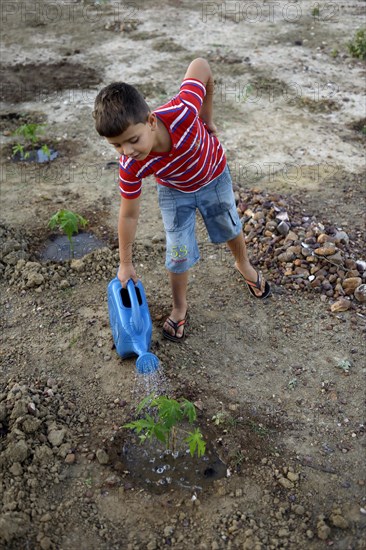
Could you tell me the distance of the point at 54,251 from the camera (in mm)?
4145

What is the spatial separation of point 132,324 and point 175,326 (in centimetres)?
40

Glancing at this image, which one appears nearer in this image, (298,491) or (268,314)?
(298,491)

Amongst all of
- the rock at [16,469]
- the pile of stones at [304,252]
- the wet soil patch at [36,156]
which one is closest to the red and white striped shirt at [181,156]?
the pile of stones at [304,252]

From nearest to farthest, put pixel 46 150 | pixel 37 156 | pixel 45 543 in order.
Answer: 1. pixel 45 543
2. pixel 46 150
3. pixel 37 156

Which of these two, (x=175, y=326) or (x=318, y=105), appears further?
(x=318, y=105)

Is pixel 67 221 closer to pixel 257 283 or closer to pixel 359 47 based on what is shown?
pixel 257 283

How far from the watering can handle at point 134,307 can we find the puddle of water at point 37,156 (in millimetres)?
2473

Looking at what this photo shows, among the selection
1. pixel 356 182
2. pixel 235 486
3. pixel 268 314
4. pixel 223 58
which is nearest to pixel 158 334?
pixel 268 314

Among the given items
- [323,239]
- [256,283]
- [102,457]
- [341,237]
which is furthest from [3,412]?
[341,237]

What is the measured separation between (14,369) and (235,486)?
131 cm

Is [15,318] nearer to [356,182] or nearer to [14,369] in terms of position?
[14,369]

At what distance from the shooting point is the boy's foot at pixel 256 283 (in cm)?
359

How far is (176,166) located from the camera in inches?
111

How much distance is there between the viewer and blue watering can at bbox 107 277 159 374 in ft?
9.71
